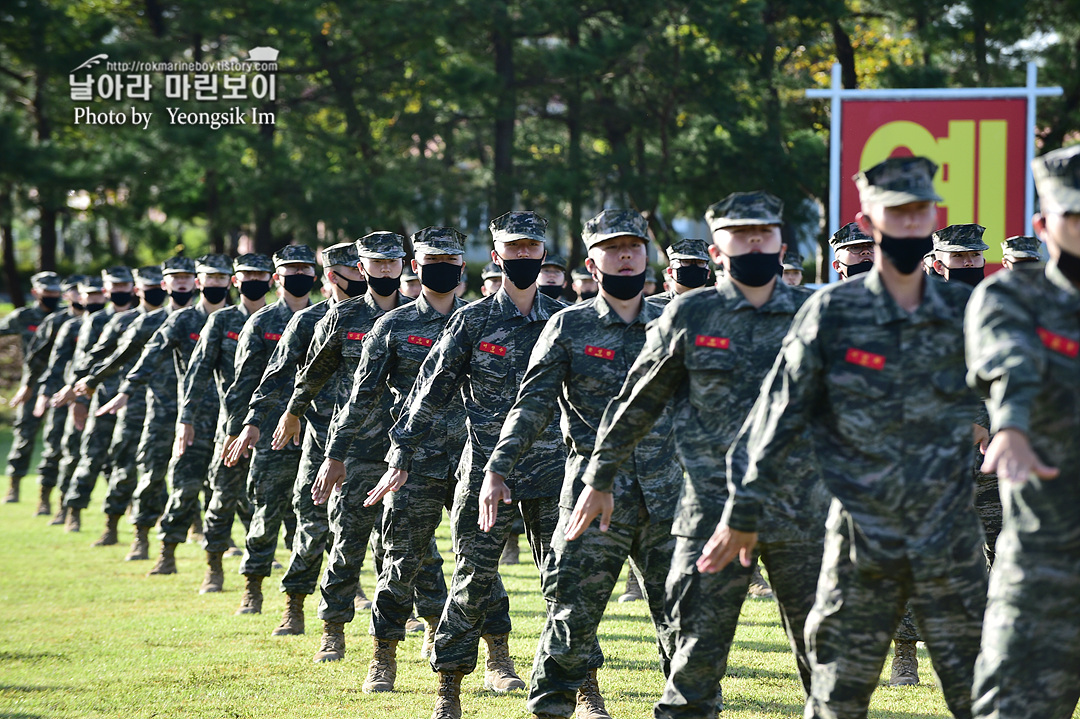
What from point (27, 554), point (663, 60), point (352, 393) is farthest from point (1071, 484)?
point (663, 60)

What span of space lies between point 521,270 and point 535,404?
117cm

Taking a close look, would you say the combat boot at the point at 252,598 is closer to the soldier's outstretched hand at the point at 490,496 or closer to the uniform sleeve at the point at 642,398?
the soldier's outstretched hand at the point at 490,496

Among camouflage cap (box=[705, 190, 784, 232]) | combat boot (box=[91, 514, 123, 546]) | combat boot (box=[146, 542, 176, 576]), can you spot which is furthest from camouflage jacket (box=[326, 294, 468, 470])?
combat boot (box=[91, 514, 123, 546])

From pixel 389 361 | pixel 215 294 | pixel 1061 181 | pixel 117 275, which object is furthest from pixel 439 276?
pixel 117 275

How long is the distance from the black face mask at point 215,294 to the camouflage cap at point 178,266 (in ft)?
2.34

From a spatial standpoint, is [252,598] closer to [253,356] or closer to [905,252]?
[253,356]

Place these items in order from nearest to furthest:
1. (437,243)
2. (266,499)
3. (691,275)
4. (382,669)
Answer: (382,669) < (437,243) < (691,275) < (266,499)

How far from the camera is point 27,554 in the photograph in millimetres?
13242

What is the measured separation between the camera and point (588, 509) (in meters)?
5.34

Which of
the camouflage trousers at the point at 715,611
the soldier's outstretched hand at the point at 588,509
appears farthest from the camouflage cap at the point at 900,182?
the soldier's outstretched hand at the point at 588,509

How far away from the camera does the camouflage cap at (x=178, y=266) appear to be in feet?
40.4

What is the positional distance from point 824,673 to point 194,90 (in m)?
22.1

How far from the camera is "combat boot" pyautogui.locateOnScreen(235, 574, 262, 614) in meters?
9.77

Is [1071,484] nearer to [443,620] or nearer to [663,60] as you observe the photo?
[443,620]
